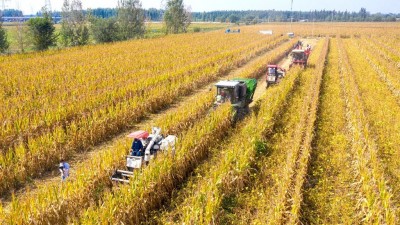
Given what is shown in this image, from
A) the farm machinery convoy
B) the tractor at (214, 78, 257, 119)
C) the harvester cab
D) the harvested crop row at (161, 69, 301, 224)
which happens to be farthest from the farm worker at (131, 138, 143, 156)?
the harvester cab

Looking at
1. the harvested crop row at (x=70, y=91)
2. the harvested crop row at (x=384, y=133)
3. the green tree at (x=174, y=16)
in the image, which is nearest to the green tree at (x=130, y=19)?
the green tree at (x=174, y=16)

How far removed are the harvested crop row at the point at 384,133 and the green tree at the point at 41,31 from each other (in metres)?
34.7

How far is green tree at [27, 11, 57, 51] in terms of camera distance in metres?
38.1

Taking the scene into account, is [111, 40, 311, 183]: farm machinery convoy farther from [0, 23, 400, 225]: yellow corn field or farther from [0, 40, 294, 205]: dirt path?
[0, 40, 294, 205]: dirt path

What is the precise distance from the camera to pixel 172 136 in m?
10.6

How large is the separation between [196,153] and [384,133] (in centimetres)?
812

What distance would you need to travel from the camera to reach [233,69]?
28.4 m

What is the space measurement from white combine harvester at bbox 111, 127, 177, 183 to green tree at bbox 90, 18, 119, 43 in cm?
4245

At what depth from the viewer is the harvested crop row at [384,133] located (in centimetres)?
826

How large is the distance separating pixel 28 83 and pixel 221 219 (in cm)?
1570

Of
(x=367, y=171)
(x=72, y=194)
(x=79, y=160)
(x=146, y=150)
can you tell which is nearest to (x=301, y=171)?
(x=367, y=171)

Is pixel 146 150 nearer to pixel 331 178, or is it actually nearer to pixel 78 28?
pixel 331 178

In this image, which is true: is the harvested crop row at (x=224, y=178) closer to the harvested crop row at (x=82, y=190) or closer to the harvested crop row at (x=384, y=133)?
the harvested crop row at (x=82, y=190)

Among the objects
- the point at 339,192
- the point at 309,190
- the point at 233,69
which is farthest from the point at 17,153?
the point at 233,69
